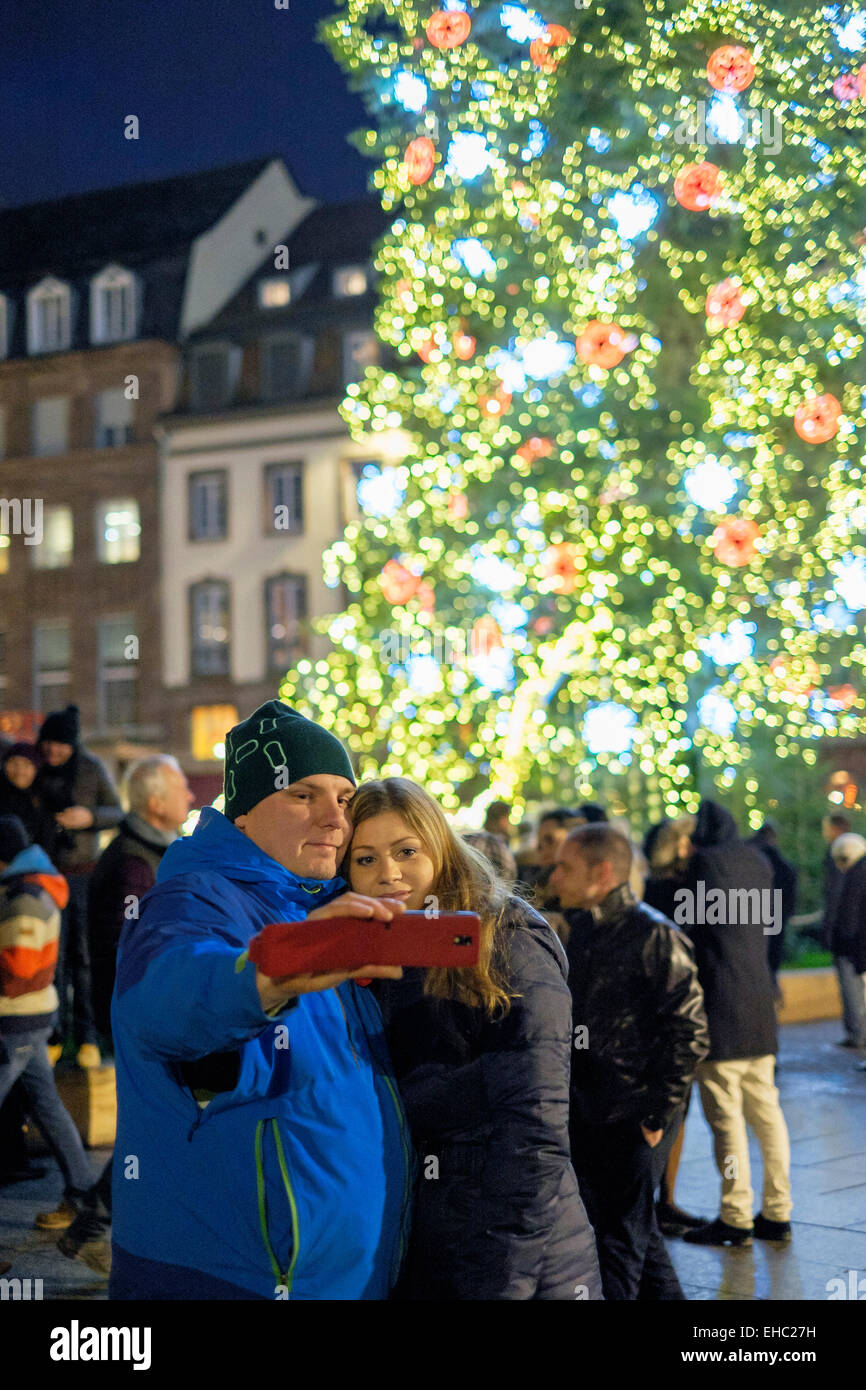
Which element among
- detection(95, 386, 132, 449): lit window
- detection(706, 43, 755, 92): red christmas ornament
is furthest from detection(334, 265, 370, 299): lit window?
detection(706, 43, 755, 92): red christmas ornament

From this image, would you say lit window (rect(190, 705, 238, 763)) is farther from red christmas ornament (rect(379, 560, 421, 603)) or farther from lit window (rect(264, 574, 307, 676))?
red christmas ornament (rect(379, 560, 421, 603))

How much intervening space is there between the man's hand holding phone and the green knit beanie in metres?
0.56

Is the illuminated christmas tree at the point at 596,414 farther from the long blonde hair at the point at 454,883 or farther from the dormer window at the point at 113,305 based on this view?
the dormer window at the point at 113,305

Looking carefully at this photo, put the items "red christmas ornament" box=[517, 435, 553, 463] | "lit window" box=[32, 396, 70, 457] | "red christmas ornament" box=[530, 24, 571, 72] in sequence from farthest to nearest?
1. "lit window" box=[32, 396, 70, 457]
2. "red christmas ornament" box=[517, 435, 553, 463]
3. "red christmas ornament" box=[530, 24, 571, 72]

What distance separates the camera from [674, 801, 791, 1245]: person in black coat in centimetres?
649

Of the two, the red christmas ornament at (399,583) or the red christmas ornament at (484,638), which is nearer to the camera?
the red christmas ornament at (484,638)

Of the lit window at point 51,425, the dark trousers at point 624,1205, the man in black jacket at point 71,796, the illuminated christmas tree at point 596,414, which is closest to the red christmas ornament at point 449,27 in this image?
the illuminated christmas tree at point 596,414

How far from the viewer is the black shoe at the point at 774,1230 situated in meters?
6.46

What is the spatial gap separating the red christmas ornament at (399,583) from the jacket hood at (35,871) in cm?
880

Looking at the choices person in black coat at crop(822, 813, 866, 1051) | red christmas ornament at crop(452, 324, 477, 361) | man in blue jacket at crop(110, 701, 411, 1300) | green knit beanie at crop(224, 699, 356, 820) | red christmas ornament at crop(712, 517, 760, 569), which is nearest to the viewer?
man in blue jacket at crop(110, 701, 411, 1300)

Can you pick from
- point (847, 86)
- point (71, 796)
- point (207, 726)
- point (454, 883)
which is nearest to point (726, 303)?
point (847, 86)

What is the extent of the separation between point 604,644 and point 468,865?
32.4 ft
